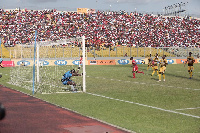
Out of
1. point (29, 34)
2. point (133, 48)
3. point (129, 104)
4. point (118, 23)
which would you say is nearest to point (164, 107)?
point (129, 104)

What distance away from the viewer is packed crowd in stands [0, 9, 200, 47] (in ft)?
181

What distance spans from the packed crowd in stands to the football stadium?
19 cm

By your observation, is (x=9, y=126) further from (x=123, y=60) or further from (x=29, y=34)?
(x=29, y=34)

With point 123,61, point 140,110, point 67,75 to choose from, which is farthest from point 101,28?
point 140,110

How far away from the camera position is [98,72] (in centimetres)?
3269

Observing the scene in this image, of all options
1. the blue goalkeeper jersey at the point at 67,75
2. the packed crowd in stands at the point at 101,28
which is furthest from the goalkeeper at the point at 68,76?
the packed crowd in stands at the point at 101,28

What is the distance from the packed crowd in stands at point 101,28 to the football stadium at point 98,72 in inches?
7.3

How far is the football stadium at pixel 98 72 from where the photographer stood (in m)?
9.68

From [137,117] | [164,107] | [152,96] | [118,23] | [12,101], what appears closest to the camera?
[137,117]

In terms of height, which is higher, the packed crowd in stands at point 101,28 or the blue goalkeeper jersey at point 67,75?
Result: the packed crowd in stands at point 101,28

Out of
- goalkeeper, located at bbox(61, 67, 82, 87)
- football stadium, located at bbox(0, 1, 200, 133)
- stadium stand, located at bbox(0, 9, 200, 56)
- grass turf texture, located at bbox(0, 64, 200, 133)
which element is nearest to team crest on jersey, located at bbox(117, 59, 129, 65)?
football stadium, located at bbox(0, 1, 200, 133)

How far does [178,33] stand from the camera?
69.4m

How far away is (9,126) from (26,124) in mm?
516

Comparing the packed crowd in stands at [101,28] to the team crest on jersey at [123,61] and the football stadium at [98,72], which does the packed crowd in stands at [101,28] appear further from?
the team crest on jersey at [123,61]
